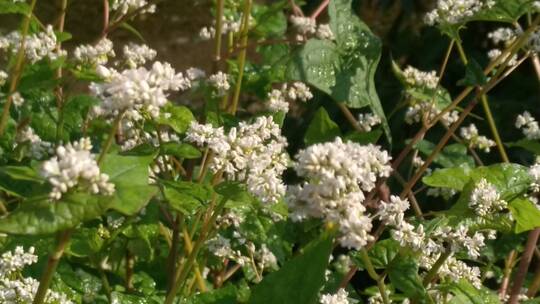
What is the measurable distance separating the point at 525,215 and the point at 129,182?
664mm

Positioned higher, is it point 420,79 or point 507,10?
point 507,10

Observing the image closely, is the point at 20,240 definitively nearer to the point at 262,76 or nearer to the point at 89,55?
the point at 89,55

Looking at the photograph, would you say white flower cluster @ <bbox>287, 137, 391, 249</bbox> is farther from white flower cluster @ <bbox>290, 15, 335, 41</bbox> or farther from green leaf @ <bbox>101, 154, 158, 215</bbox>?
white flower cluster @ <bbox>290, 15, 335, 41</bbox>

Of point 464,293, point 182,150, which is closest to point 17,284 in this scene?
point 182,150

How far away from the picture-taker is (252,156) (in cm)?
130

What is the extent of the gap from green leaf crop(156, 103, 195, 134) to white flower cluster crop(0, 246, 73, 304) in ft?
1.08

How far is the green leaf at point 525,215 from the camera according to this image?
146 centimetres

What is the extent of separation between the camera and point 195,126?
1.44 m

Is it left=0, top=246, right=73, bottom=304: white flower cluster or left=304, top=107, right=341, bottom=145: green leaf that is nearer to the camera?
left=0, top=246, right=73, bottom=304: white flower cluster

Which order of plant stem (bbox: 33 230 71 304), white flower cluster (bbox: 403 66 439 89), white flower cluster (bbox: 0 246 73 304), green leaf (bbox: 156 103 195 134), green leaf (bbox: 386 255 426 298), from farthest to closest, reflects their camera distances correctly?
1. white flower cluster (bbox: 403 66 439 89)
2. green leaf (bbox: 156 103 195 134)
3. green leaf (bbox: 386 255 426 298)
4. white flower cluster (bbox: 0 246 73 304)
5. plant stem (bbox: 33 230 71 304)

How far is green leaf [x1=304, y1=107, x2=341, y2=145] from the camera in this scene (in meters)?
1.78

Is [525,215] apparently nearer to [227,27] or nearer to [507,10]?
[507,10]

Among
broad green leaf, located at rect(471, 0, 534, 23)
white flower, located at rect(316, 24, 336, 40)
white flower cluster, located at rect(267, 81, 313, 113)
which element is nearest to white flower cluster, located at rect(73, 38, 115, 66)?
white flower cluster, located at rect(267, 81, 313, 113)

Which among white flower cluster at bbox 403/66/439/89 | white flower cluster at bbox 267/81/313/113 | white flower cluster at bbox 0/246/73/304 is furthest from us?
white flower cluster at bbox 403/66/439/89
